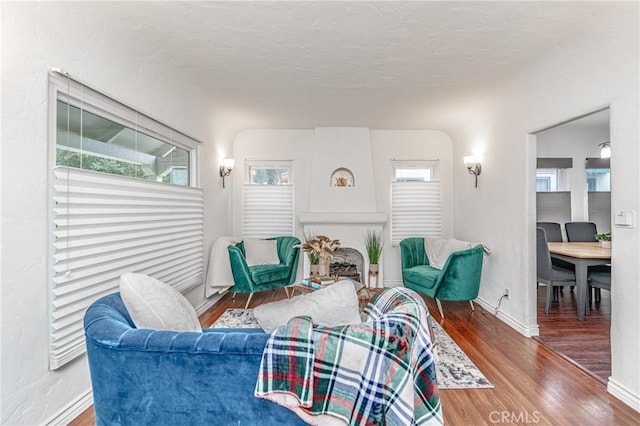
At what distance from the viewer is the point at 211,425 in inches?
46.2

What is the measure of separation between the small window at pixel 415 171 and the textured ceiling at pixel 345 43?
1494 mm

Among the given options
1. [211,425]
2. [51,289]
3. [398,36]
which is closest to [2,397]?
[51,289]

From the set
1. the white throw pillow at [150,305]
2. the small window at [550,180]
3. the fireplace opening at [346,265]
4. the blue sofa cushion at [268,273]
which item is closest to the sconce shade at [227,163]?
the blue sofa cushion at [268,273]

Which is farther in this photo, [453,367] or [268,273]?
[268,273]

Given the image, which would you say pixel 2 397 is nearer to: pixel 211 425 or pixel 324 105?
pixel 211 425

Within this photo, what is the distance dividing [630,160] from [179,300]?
9.23ft

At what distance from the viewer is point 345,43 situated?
2.38 metres

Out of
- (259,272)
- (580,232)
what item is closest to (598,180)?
(580,232)

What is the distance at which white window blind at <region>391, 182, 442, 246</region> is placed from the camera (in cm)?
495

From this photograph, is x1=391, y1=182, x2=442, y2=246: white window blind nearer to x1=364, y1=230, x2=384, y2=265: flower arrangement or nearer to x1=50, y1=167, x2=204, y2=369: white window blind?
x1=364, y1=230, x2=384, y2=265: flower arrangement

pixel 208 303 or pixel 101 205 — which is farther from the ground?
pixel 101 205

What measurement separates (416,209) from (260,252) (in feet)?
8.15

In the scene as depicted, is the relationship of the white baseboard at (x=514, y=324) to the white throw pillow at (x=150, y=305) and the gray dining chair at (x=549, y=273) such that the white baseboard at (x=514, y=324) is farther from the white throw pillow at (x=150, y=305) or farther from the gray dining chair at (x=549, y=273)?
the white throw pillow at (x=150, y=305)

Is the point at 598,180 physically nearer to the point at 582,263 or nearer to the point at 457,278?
the point at 582,263
